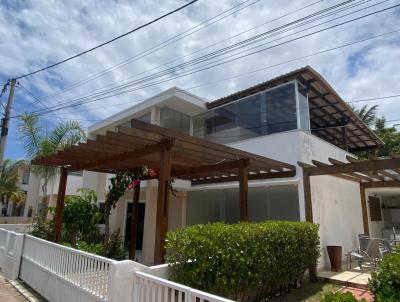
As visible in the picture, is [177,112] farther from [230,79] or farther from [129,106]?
[230,79]

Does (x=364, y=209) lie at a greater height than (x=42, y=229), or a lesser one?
greater

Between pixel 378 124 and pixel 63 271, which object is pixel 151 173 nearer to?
pixel 63 271

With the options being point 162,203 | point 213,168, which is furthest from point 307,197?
point 162,203

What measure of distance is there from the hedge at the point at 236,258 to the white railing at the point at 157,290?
Answer: 2.53 ft

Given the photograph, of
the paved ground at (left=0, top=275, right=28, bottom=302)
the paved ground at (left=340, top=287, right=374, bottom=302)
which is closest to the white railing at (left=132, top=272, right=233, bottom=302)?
the paved ground at (left=0, top=275, right=28, bottom=302)

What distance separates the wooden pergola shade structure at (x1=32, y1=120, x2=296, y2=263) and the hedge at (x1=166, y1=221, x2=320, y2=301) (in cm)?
83

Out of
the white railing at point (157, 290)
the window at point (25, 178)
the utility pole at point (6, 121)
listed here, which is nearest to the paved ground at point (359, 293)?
the white railing at point (157, 290)

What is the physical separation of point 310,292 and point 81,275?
5.23 m

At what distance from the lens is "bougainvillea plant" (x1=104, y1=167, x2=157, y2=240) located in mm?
8430

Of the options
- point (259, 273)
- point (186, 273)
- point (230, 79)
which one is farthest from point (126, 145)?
point (230, 79)

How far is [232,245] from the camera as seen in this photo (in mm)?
5035

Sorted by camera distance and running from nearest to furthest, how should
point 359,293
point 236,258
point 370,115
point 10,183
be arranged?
point 236,258, point 359,293, point 370,115, point 10,183

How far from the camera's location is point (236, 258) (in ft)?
16.4

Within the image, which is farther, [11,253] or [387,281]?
[11,253]
